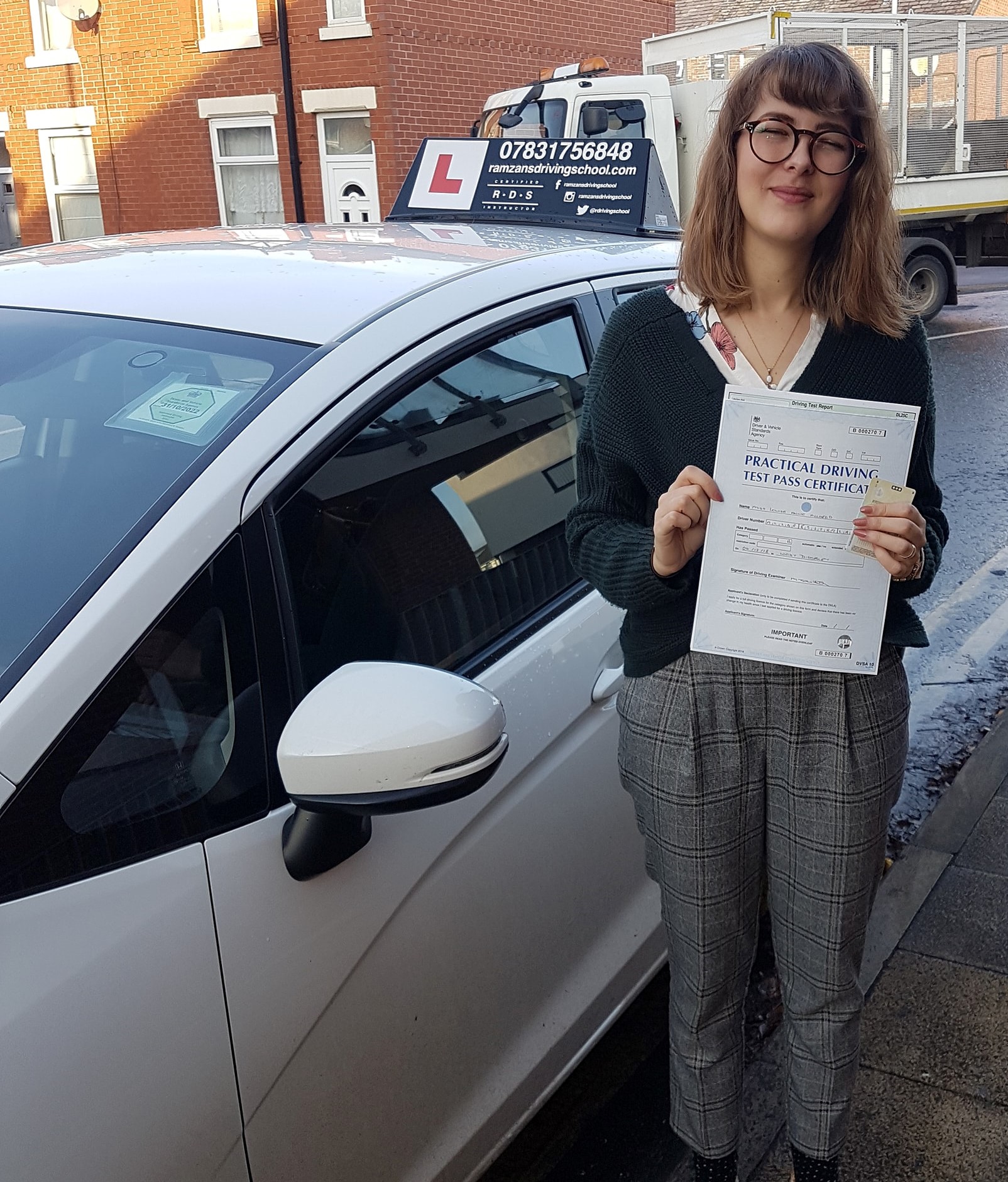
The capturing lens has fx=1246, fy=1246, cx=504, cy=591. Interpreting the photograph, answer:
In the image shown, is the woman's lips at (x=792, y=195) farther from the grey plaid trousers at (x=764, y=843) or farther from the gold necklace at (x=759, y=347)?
the grey plaid trousers at (x=764, y=843)

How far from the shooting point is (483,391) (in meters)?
2.21

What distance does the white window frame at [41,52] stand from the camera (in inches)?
684

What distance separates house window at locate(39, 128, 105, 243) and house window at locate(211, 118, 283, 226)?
7.94 ft

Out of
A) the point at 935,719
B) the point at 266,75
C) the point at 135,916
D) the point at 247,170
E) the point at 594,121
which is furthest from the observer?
the point at 247,170

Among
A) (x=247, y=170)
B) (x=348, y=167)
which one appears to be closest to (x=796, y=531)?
(x=348, y=167)

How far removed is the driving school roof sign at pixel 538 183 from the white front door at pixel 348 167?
11.5 metres

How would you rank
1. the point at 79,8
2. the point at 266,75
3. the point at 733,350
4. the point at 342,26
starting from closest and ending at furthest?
the point at 733,350 < the point at 342,26 < the point at 266,75 < the point at 79,8

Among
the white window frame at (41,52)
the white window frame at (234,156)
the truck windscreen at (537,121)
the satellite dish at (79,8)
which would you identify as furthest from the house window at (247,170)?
the truck windscreen at (537,121)

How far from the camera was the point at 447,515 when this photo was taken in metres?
2.10

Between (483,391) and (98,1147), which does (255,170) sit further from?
(98,1147)

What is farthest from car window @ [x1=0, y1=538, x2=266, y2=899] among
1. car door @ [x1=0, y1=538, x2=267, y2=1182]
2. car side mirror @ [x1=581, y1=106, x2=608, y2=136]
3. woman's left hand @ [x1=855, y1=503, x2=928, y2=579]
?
car side mirror @ [x1=581, y1=106, x2=608, y2=136]

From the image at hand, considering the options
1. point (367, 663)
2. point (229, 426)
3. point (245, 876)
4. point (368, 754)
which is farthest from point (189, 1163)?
point (229, 426)

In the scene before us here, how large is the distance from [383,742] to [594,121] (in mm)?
10978

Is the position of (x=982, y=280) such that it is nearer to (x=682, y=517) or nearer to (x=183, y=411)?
(x=682, y=517)
